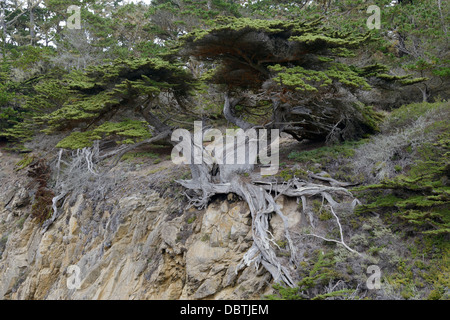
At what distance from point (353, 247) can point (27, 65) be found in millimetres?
18777

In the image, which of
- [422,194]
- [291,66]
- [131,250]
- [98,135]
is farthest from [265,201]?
[98,135]

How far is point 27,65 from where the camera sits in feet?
56.3

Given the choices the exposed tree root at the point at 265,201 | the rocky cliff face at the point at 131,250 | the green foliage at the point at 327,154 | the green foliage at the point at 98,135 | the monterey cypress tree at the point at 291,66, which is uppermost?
the monterey cypress tree at the point at 291,66

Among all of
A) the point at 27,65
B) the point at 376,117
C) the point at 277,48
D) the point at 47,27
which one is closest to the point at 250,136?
the point at 277,48

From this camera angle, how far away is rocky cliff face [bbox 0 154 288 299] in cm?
660

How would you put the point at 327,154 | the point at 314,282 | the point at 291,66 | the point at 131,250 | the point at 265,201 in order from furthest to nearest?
the point at 327,154 → the point at 131,250 → the point at 291,66 → the point at 265,201 → the point at 314,282

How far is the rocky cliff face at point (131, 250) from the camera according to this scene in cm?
660

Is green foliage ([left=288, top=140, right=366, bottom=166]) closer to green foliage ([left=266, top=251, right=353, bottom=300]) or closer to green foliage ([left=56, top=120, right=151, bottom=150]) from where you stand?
green foliage ([left=266, top=251, right=353, bottom=300])

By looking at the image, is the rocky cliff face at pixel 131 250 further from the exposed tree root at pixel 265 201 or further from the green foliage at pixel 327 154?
the green foliage at pixel 327 154

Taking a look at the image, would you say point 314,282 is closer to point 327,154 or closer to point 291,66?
point 327,154

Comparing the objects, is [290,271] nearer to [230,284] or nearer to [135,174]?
[230,284]

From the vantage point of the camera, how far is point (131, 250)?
8438 mm

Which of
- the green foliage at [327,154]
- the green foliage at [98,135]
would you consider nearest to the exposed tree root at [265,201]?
the green foliage at [327,154]

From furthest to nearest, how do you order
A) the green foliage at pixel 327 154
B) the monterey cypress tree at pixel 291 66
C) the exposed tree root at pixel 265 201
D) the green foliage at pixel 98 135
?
1. the green foliage at pixel 327 154
2. the green foliage at pixel 98 135
3. the monterey cypress tree at pixel 291 66
4. the exposed tree root at pixel 265 201
